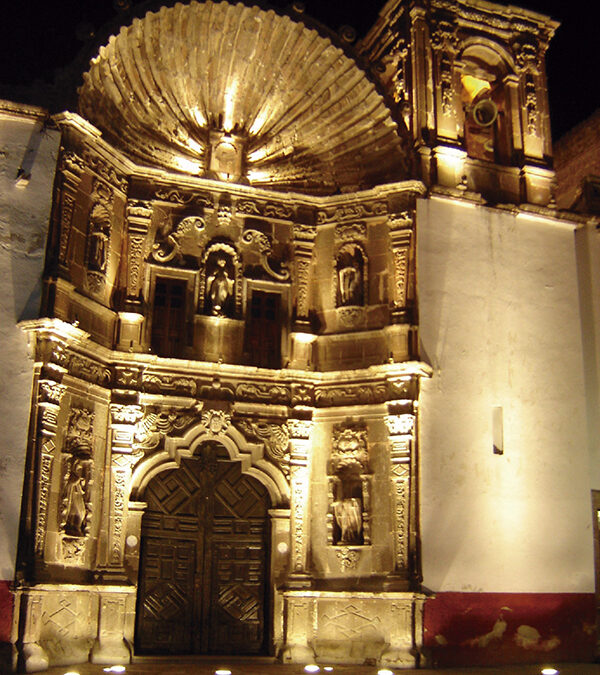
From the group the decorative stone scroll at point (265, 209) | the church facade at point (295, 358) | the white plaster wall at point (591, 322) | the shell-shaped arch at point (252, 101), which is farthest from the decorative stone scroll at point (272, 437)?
the white plaster wall at point (591, 322)

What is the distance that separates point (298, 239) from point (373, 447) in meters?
3.85

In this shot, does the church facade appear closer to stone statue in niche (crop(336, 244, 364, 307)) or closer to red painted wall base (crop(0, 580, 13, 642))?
stone statue in niche (crop(336, 244, 364, 307))

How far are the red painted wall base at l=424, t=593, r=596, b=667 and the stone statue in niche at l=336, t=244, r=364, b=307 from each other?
4.97 m

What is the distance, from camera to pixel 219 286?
49.9ft

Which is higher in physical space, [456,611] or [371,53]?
[371,53]

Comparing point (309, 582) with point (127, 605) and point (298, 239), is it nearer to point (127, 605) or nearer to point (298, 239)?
point (127, 605)

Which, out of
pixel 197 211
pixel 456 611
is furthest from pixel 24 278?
pixel 456 611

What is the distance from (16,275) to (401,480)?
21.3 ft

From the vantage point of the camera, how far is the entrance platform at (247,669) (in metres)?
12.2

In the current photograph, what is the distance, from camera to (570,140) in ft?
69.2

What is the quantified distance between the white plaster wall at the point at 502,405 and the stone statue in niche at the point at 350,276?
1.07 m

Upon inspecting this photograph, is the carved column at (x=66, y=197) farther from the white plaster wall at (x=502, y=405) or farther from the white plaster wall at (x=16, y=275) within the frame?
→ the white plaster wall at (x=502, y=405)

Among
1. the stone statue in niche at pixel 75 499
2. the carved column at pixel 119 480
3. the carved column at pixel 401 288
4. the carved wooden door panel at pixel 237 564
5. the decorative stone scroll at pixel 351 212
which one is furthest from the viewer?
the decorative stone scroll at pixel 351 212

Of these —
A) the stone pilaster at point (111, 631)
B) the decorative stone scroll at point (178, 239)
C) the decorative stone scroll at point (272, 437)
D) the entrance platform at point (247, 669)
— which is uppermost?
the decorative stone scroll at point (178, 239)
